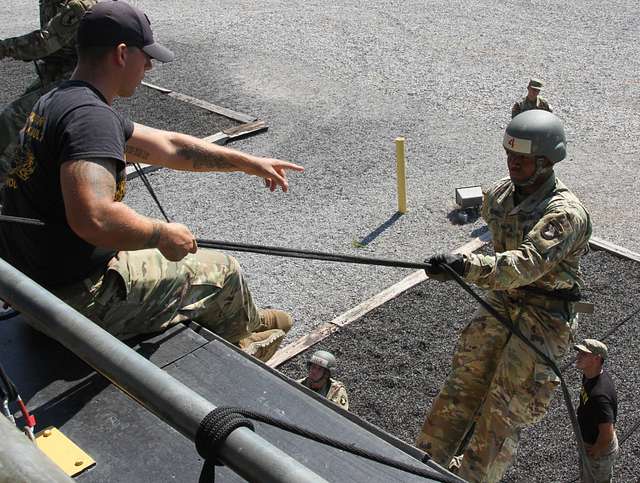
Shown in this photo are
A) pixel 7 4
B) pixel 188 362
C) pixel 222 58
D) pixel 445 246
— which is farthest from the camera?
pixel 7 4

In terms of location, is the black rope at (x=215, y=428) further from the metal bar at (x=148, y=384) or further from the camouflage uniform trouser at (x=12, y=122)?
the camouflage uniform trouser at (x=12, y=122)

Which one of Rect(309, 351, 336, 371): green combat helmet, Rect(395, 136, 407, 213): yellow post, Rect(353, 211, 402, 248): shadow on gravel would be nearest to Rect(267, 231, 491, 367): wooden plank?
Rect(353, 211, 402, 248): shadow on gravel

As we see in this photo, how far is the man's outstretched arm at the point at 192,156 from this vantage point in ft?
16.4

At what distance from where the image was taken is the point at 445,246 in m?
9.62

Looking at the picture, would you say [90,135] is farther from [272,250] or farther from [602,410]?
[602,410]

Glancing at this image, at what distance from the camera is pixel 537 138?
17.8 ft

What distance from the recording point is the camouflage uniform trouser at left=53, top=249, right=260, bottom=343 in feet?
14.1

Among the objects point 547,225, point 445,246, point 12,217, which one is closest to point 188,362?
point 12,217

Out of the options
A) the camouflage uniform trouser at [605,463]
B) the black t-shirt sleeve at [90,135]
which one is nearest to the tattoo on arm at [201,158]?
the black t-shirt sleeve at [90,135]

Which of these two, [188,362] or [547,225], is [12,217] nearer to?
[188,362]

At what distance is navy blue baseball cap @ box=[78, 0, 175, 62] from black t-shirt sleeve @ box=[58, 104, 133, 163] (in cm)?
41

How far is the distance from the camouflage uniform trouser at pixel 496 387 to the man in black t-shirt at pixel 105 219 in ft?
5.65

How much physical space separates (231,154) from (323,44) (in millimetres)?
11719

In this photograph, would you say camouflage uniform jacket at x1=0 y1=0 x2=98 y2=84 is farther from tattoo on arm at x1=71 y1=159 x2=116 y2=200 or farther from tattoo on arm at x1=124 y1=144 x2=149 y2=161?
tattoo on arm at x1=71 y1=159 x2=116 y2=200
